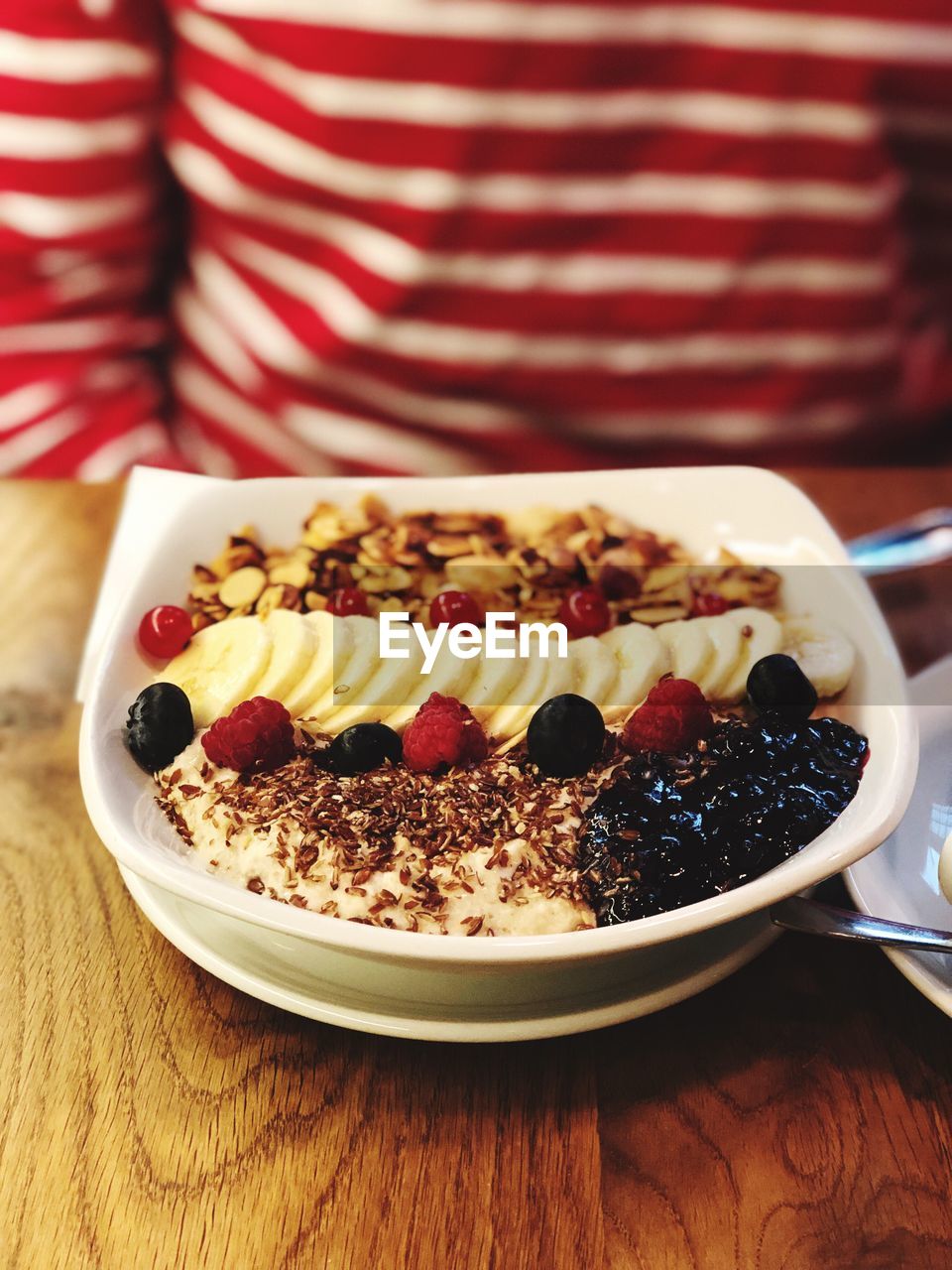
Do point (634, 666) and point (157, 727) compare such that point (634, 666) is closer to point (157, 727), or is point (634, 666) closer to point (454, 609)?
point (454, 609)

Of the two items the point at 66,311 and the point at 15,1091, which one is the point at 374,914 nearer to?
the point at 15,1091

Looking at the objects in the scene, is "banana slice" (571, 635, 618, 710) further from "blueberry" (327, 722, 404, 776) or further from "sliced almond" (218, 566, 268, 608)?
"sliced almond" (218, 566, 268, 608)

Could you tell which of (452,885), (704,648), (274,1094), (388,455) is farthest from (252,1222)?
(388,455)

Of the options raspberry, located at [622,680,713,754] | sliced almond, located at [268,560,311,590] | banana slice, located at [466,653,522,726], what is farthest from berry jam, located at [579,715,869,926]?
sliced almond, located at [268,560,311,590]

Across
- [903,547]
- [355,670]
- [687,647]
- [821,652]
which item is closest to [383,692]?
[355,670]

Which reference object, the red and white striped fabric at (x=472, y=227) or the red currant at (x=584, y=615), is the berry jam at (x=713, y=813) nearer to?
the red currant at (x=584, y=615)

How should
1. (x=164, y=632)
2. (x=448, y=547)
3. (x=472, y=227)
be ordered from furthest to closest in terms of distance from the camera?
(x=472, y=227) → (x=448, y=547) → (x=164, y=632)
